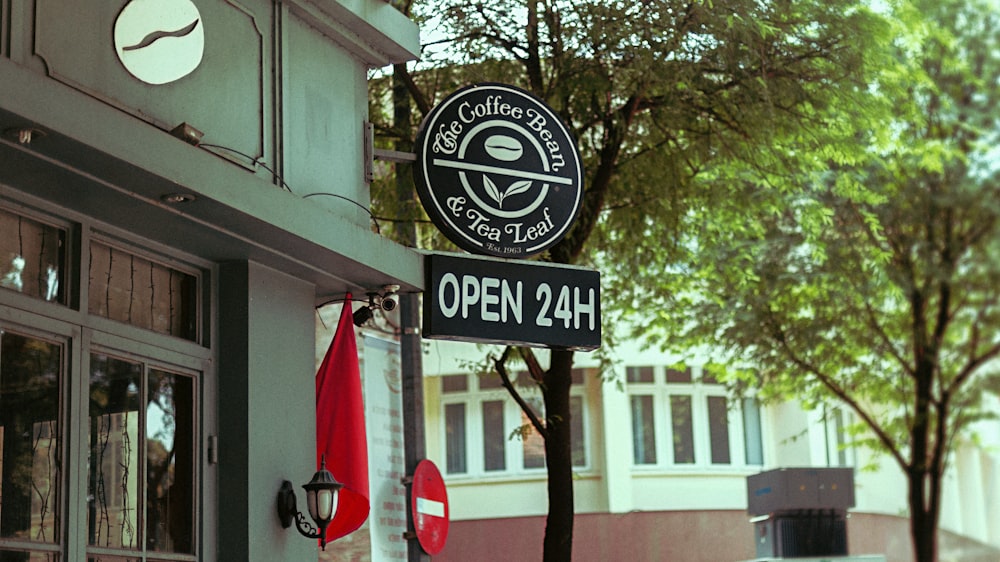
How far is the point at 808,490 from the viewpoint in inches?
631

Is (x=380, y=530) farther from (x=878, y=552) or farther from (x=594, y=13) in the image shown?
(x=878, y=552)

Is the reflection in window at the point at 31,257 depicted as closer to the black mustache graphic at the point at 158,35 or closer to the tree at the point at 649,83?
the black mustache graphic at the point at 158,35

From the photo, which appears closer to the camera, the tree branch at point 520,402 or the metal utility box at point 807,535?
the tree branch at point 520,402

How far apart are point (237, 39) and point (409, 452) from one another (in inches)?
234

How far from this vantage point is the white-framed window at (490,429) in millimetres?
24203

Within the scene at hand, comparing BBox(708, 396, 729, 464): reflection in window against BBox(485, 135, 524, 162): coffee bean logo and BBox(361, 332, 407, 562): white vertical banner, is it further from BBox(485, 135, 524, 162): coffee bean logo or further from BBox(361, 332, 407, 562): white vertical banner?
BBox(485, 135, 524, 162): coffee bean logo

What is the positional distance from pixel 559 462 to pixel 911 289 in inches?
409

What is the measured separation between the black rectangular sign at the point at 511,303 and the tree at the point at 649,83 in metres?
4.82

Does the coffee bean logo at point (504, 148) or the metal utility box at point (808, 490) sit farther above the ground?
the coffee bean logo at point (504, 148)

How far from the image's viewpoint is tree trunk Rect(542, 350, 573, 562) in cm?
1239

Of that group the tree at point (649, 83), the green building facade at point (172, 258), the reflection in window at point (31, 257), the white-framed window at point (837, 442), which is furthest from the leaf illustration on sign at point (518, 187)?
the white-framed window at point (837, 442)

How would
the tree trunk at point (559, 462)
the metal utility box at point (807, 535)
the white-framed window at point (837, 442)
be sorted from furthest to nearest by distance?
the white-framed window at point (837, 442) → the metal utility box at point (807, 535) → the tree trunk at point (559, 462)

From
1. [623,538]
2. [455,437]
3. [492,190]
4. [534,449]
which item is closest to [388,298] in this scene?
[492,190]

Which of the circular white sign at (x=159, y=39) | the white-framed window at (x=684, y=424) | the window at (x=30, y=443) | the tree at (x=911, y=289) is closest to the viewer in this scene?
the window at (x=30, y=443)
